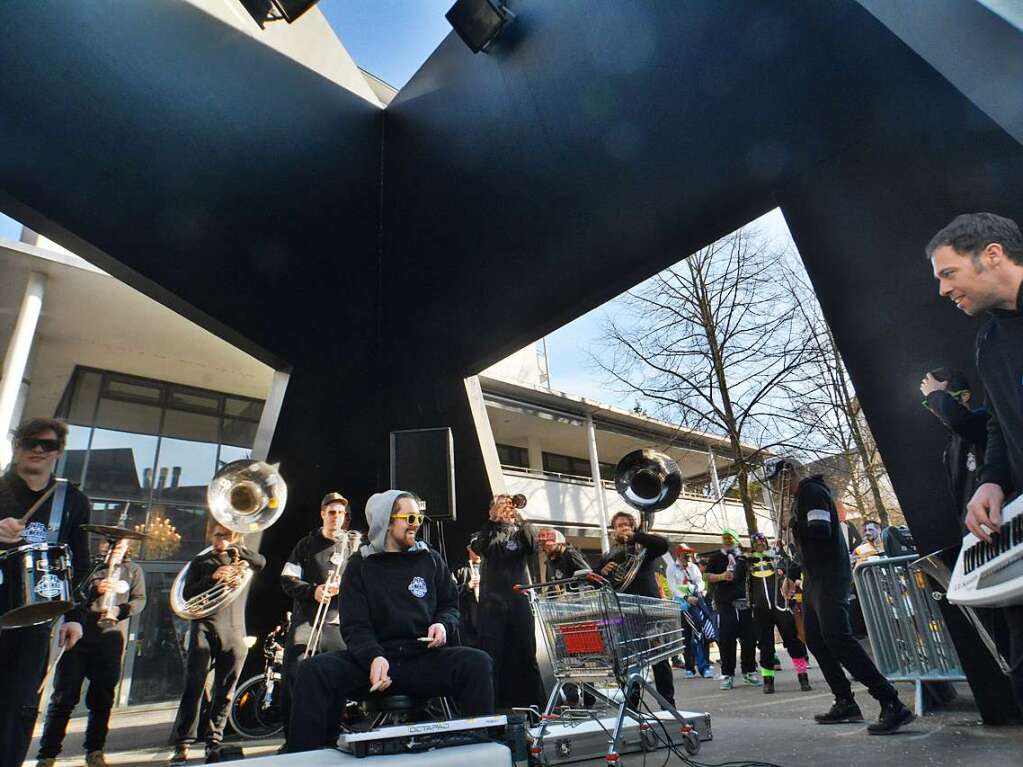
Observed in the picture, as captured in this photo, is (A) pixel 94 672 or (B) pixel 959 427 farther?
(A) pixel 94 672

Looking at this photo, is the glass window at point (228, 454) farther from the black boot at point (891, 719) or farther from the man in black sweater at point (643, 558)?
the black boot at point (891, 719)

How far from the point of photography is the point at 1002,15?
2.37 metres

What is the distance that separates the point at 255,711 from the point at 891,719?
566 centimetres

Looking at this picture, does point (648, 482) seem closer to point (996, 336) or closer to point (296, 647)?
point (296, 647)

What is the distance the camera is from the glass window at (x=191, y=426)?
41.5 ft

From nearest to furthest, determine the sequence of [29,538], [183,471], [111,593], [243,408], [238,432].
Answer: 1. [29,538]
2. [111,593]
3. [183,471]
4. [238,432]
5. [243,408]

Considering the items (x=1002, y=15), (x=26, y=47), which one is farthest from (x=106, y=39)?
(x=1002, y=15)

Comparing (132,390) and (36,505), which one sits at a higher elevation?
(132,390)

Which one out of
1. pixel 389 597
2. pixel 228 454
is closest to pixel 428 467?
pixel 389 597

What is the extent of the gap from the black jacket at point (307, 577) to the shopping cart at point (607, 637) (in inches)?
92.4

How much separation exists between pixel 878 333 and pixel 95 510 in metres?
12.3

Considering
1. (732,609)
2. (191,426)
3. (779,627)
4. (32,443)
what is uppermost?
(191,426)

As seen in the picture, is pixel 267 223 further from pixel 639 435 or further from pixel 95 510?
pixel 639 435

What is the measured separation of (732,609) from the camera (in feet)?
27.0
